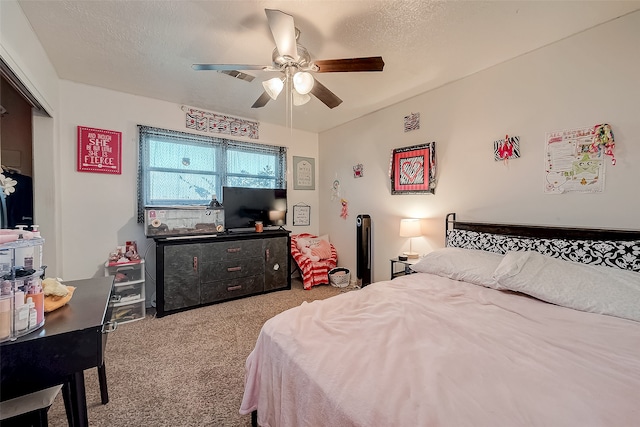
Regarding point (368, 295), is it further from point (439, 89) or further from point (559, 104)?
point (439, 89)

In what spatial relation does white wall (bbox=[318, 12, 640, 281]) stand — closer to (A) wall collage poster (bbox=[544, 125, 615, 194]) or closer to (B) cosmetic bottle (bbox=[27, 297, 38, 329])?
(A) wall collage poster (bbox=[544, 125, 615, 194])

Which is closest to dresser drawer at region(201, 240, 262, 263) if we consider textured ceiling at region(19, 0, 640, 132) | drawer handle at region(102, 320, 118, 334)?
drawer handle at region(102, 320, 118, 334)

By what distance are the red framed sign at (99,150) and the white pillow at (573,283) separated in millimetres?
3955

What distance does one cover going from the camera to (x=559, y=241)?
1989mm

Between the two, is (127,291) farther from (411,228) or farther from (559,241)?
(559,241)

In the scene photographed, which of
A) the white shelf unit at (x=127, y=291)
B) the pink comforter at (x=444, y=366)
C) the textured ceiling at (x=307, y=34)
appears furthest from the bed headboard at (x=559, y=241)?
the white shelf unit at (x=127, y=291)

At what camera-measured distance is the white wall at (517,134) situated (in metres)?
1.82

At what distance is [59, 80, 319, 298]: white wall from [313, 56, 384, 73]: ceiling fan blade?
2.45 metres

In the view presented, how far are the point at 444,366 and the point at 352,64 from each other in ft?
5.79

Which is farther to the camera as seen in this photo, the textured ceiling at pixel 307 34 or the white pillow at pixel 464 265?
the white pillow at pixel 464 265

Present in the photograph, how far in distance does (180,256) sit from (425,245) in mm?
2850

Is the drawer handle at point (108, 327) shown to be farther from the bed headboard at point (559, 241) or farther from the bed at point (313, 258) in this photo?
the bed headboard at point (559, 241)

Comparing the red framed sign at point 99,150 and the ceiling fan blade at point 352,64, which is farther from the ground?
the ceiling fan blade at point 352,64

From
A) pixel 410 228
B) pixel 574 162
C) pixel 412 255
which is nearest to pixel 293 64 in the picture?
pixel 410 228
